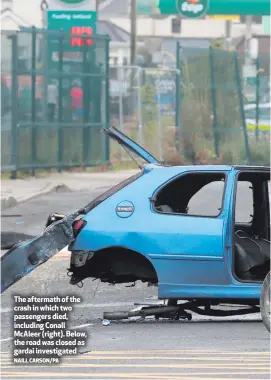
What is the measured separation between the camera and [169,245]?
996cm

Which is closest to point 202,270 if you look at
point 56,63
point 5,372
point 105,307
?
point 105,307

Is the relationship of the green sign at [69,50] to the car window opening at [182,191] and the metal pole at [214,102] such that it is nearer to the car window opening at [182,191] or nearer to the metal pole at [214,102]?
the metal pole at [214,102]

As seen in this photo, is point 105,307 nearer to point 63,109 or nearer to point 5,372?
point 5,372

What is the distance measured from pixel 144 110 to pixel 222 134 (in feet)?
6.61

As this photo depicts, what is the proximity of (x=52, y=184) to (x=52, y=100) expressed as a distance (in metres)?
2.95

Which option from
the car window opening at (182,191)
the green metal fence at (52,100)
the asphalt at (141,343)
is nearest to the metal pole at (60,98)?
the green metal fence at (52,100)

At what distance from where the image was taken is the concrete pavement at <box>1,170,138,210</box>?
21.3m

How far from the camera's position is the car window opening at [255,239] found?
33.6ft

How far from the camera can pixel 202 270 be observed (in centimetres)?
998

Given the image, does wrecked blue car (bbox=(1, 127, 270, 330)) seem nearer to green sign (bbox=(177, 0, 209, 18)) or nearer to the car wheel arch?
the car wheel arch

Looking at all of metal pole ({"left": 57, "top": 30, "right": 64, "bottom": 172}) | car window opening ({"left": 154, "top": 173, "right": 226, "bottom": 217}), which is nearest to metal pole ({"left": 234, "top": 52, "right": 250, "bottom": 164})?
metal pole ({"left": 57, "top": 30, "right": 64, "bottom": 172})

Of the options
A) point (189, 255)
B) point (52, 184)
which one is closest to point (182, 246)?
point (189, 255)

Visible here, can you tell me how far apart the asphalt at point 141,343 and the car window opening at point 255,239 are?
42 centimetres

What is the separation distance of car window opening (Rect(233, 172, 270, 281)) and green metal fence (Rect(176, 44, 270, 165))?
61.1 feet
